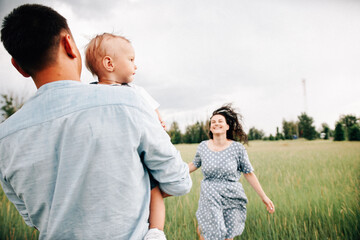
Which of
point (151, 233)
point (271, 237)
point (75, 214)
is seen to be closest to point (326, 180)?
point (271, 237)

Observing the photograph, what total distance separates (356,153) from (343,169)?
1.84 feet

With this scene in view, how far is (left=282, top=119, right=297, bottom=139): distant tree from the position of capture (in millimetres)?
3297

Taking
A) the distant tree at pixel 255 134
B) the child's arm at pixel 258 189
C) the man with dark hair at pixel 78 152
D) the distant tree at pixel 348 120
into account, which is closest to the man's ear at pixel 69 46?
the man with dark hair at pixel 78 152

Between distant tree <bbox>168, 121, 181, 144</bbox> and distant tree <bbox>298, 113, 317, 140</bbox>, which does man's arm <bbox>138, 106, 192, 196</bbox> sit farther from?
distant tree <bbox>298, 113, 317, 140</bbox>

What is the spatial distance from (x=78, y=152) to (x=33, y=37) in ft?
1.17

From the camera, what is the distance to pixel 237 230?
6.22ft

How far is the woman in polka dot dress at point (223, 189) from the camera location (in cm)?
189

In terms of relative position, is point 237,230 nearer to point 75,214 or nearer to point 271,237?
point 271,237

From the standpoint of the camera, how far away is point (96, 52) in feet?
3.93

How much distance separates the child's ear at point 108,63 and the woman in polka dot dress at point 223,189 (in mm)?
1238

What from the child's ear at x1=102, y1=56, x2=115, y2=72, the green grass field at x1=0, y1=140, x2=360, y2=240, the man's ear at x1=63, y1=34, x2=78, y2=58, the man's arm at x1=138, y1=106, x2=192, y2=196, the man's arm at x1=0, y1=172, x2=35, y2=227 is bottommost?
the green grass field at x1=0, y1=140, x2=360, y2=240

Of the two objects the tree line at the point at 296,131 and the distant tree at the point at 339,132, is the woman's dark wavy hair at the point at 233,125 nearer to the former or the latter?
the tree line at the point at 296,131

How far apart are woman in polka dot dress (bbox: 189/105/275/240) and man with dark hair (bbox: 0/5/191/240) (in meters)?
1.40

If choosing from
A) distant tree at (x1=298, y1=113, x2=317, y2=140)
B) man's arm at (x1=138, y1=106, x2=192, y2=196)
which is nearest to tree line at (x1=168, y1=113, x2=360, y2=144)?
distant tree at (x1=298, y1=113, x2=317, y2=140)
